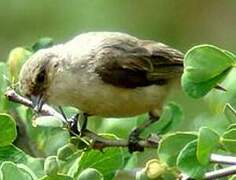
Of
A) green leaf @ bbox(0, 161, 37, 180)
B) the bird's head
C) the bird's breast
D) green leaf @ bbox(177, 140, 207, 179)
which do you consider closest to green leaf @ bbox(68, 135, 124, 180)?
green leaf @ bbox(0, 161, 37, 180)

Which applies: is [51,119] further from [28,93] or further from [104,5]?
[104,5]

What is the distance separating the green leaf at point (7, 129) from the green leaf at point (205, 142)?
585 mm

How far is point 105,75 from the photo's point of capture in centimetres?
388

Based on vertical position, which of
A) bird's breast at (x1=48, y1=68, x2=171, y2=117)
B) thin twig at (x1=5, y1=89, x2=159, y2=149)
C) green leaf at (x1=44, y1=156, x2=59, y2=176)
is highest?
green leaf at (x1=44, y1=156, x2=59, y2=176)

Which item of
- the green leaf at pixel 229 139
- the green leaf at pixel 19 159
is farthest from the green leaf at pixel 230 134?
the green leaf at pixel 19 159

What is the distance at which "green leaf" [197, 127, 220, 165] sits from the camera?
2490 millimetres

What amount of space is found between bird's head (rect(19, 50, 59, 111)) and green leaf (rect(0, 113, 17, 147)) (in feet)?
1.80

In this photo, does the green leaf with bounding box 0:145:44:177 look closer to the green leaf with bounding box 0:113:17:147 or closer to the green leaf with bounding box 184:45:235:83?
the green leaf with bounding box 0:113:17:147

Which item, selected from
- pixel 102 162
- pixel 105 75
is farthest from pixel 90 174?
pixel 105 75

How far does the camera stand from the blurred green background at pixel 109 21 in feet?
22.0

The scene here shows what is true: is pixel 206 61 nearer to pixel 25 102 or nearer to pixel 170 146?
pixel 170 146

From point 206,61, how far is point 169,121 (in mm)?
655

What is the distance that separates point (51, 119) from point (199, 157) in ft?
1.64

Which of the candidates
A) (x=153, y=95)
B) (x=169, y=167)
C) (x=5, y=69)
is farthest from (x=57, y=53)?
(x=169, y=167)
